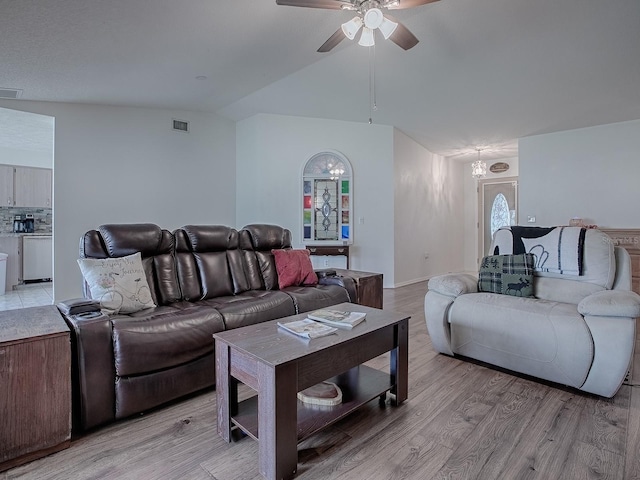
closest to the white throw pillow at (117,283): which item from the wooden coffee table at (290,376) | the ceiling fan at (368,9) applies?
the wooden coffee table at (290,376)

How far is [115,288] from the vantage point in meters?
2.27

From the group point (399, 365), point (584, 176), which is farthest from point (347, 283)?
point (584, 176)

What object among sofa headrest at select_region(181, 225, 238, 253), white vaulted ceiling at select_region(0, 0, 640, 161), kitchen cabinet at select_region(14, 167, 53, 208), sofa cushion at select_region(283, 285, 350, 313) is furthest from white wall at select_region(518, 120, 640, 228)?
kitchen cabinet at select_region(14, 167, 53, 208)

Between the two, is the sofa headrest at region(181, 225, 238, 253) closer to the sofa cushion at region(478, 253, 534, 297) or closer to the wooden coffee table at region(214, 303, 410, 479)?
the wooden coffee table at region(214, 303, 410, 479)

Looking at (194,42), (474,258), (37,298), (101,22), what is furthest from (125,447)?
(474,258)

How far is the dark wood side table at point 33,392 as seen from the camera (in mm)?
1513

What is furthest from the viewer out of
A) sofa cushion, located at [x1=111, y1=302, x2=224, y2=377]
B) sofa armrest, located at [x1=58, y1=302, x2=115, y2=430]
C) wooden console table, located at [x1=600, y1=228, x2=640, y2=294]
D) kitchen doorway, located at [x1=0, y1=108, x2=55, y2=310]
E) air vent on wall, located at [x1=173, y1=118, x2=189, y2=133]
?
kitchen doorway, located at [x1=0, y1=108, x2=55, y2=310]

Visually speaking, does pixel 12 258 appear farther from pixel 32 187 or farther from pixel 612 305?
pixel 612 305

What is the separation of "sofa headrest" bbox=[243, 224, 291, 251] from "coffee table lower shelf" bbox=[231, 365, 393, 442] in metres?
1.63

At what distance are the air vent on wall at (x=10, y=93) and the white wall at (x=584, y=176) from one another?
723cm

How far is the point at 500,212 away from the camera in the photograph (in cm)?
788

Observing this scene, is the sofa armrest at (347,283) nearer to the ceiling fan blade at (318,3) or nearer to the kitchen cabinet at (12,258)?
the ceiling fan blade at (318,3)

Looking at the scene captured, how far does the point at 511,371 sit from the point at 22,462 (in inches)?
115

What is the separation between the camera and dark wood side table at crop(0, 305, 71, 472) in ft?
4.96
